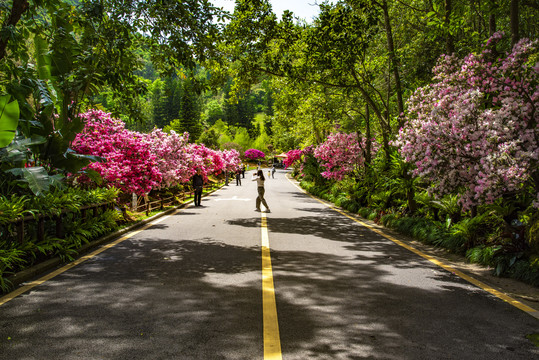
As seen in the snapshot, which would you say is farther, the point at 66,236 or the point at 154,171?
the point at 154,171

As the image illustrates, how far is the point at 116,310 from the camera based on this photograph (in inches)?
184

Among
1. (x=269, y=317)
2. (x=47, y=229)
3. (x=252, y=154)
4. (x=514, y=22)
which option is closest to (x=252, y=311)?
(x=269, y=317)

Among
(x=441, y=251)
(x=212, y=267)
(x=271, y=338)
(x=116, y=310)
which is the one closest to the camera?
(x=271, y=338)

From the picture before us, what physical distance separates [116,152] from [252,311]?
9.28 meters

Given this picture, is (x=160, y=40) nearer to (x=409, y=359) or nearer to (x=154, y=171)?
(x=154, y=171)

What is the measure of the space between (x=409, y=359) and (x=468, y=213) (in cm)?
695

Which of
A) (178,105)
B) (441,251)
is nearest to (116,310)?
(441,251)

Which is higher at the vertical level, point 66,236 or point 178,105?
point 178,105

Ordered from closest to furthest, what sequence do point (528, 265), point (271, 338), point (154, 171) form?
point (271, 338), point (528, 265), point (154, 171)

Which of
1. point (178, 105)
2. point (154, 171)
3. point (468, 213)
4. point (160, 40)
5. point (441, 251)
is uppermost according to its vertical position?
point (178, 105)

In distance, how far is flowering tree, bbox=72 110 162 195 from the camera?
12039mm

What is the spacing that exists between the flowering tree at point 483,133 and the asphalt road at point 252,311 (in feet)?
5.46

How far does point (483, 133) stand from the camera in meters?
6.85

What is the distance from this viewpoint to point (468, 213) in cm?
953
